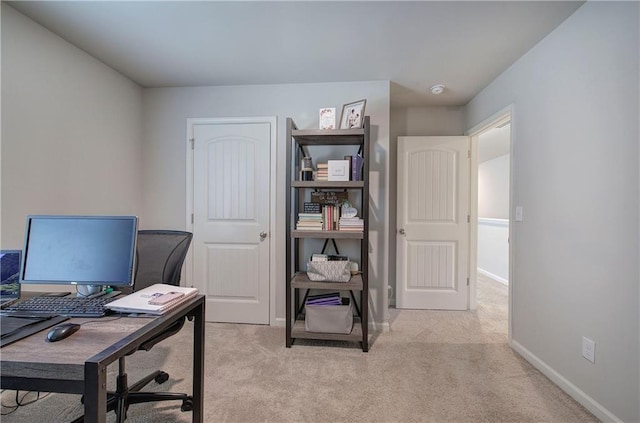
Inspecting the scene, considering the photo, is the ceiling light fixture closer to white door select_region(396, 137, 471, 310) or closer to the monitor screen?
white door select_region(396, 137, 471, 310)

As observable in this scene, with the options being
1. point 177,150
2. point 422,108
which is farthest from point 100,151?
point 422,108

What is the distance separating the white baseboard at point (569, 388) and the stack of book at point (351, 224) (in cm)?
157

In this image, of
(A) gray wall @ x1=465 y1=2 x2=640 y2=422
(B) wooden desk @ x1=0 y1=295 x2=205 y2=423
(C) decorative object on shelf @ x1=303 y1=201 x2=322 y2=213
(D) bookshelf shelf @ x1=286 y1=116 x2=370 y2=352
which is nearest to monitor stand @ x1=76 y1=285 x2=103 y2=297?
(B) wooden desk @ x1=0 y1=295 x2=205 y2=423

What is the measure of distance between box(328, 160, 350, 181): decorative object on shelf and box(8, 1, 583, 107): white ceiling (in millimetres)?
853

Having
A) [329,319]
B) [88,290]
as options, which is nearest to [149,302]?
[88,290]

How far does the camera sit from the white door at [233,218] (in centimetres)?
282

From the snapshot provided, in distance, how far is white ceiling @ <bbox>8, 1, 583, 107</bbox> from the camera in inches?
68.3

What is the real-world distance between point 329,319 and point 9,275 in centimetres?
193

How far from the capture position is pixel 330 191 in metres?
2.68

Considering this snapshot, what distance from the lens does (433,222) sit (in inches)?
129

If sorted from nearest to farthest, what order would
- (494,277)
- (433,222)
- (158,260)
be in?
(158,260), (433,222), (494,277)

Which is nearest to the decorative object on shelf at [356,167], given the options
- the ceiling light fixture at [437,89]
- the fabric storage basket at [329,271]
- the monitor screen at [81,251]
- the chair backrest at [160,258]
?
the fabric storage basket at [329,271]

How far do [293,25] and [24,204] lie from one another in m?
2.14

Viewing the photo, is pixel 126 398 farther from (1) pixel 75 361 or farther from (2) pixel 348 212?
(2) pixel 348 212
